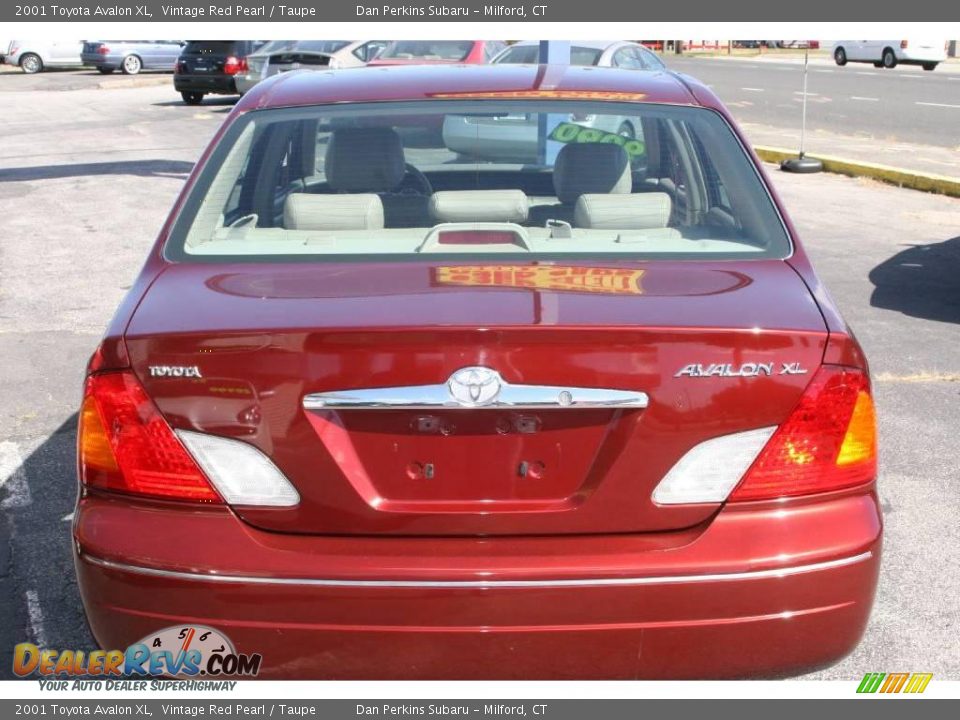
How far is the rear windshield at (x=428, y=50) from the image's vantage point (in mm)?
17438

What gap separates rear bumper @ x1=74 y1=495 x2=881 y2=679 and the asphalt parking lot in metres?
0.99

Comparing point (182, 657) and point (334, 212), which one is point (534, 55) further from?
point (182, 657)

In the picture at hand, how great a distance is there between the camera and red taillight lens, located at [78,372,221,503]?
8.98 ft

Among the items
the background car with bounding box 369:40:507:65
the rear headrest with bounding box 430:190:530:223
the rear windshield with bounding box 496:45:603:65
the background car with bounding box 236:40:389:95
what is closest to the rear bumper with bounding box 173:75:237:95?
the background car with bounding box 236:40:389:95

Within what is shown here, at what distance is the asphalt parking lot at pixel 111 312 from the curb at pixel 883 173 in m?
0.21

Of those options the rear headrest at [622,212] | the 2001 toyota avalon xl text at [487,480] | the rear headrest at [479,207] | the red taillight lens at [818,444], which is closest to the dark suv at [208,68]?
the rear headrest at [479,207]

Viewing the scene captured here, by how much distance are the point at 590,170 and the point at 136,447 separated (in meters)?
1.71

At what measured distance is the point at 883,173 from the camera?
13773 millimetres

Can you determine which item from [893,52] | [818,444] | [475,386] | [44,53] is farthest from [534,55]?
[44,53]

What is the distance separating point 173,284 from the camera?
308 centimetres

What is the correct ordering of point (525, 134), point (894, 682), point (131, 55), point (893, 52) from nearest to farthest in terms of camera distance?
point (894, 682)
point (525, 134)
point (131, 55)
point (893, 52)

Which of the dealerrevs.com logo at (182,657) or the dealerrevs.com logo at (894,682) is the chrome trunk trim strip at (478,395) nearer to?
the dealerrevs.com logo at (182,657)

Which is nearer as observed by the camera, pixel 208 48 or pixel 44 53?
pixel 208 48
